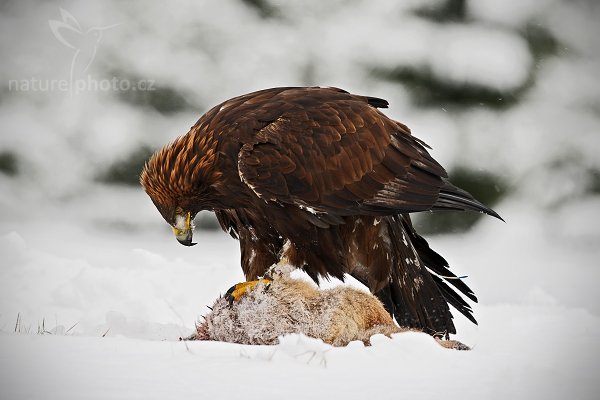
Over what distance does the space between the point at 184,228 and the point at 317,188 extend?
93cm

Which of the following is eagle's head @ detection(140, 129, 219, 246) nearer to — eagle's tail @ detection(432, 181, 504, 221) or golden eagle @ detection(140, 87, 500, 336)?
golden eagle @ detection(140, 87, 500, 336)

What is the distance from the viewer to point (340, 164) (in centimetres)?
464

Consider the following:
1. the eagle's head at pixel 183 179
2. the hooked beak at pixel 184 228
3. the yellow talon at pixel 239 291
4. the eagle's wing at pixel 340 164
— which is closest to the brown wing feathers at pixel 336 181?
the eagle's wing at pixel 340 164

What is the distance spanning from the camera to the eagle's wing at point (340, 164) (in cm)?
444

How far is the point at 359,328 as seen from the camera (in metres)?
3.98

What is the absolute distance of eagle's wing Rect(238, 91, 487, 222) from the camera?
444 cm

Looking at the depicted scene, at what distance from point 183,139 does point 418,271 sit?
1.88 m

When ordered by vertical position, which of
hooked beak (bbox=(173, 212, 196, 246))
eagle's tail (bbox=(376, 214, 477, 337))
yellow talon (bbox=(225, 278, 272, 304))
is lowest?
yellow talon (bbox=(225, 278, 272, 304))

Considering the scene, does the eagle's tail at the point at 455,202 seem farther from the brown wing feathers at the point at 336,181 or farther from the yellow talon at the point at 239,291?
the yellow talon at the point at 239,291

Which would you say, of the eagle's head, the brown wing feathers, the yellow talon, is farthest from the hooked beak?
the yellow talon

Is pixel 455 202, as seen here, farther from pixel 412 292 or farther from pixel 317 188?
pixel 317 188

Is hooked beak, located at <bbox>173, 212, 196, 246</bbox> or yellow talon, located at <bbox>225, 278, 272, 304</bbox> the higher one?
hooked beak, located at <bbox>173, 212, 196, 246</bbox>

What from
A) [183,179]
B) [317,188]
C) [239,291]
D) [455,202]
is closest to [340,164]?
[317,188]

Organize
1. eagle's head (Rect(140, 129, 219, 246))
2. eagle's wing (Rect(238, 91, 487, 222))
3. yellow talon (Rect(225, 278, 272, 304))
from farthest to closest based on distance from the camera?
eagle's head (Rect(140, 129, 219, 246)) → eagle's wing (Rect(238, 91, 487, 222)) → yellow talon (Rect(225, 278, 272, 304))
